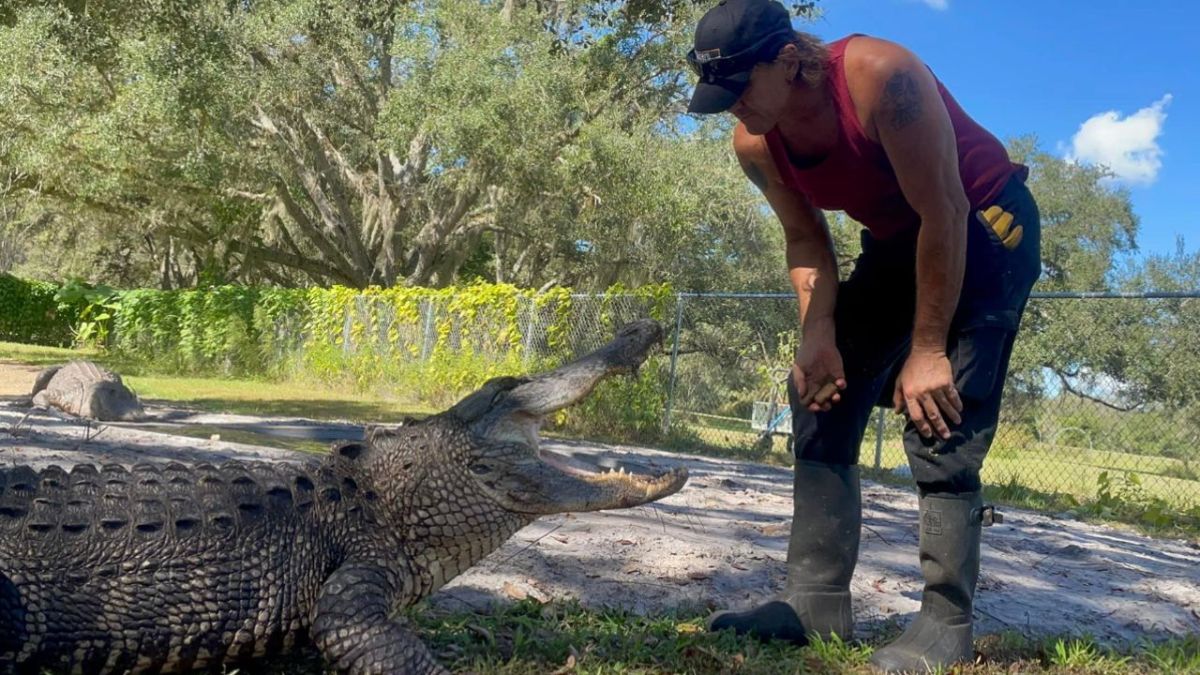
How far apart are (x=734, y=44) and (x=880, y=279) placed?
0.97 m

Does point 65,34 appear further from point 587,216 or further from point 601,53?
point 587,216

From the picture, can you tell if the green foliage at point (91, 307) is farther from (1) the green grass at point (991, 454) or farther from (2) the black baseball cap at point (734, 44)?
(2) the black baseball cap at point (734, 44)

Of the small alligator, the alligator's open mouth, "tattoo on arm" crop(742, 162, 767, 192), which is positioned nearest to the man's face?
"tattoo on arm" crop(742, 162, 767, 192)

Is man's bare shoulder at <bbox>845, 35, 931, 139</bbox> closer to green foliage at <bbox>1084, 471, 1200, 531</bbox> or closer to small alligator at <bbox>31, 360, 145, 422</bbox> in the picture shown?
green foliage at <bbox>1084, 471, 1200, 531</bbox>

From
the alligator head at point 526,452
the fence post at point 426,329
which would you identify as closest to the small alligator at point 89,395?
the fence post at point 426,329

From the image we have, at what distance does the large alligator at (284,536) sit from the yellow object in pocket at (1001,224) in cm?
118

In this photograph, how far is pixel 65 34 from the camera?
10250 millimetres

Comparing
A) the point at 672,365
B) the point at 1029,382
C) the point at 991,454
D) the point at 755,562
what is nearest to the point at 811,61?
the point at 755,562

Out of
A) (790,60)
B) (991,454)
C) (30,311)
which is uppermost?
(790,60)

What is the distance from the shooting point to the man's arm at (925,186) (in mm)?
2500

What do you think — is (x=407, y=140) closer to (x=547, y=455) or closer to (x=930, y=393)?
(x=547, y=455)

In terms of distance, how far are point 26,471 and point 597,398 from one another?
335 inches

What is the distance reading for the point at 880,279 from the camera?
10.0ft

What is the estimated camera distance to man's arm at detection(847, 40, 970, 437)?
2500 mm
